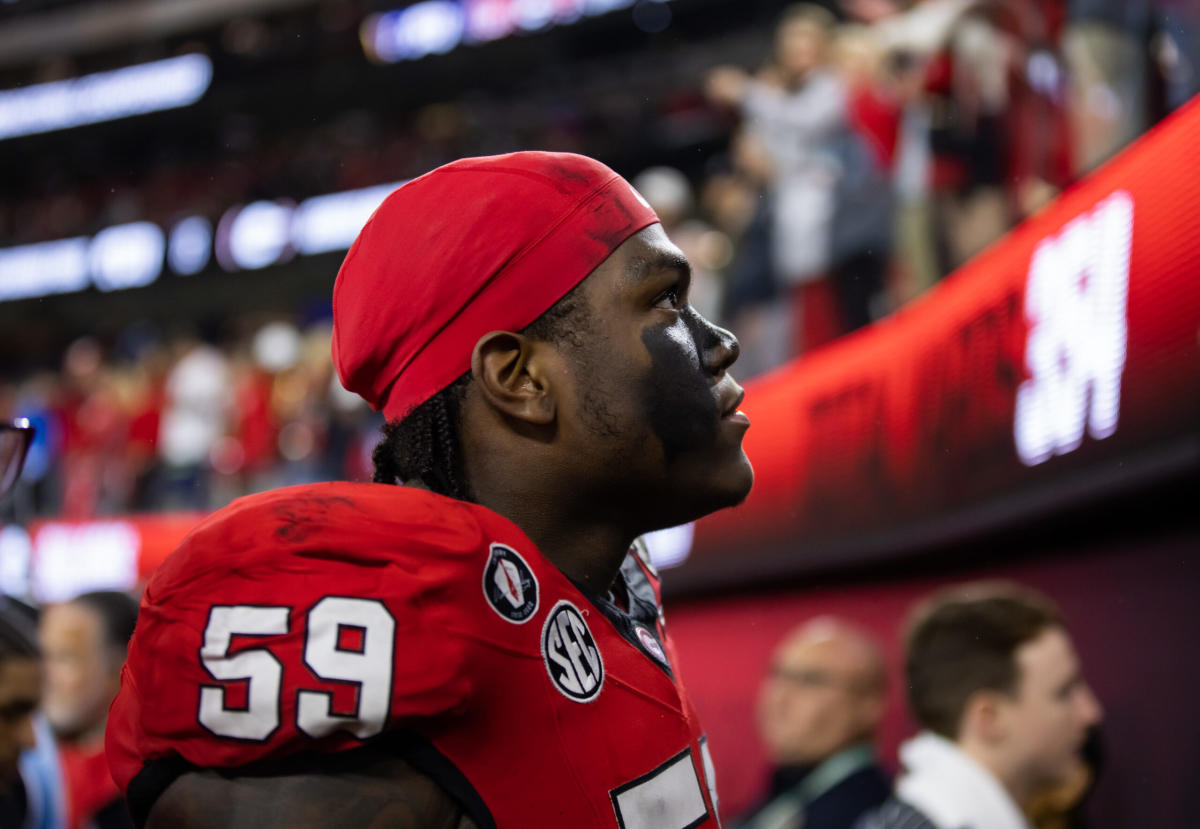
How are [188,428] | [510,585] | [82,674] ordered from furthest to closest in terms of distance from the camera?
[188,428], [82,674], [510,585]

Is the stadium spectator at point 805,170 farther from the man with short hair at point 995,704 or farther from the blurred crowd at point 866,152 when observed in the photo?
the man with short hair at point 995,704

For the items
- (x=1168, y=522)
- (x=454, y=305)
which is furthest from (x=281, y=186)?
(x=454, y=305)

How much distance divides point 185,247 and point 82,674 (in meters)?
11.3

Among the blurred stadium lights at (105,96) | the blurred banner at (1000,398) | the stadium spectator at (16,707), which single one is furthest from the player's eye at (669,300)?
the blurred stadium lights at (105,96)

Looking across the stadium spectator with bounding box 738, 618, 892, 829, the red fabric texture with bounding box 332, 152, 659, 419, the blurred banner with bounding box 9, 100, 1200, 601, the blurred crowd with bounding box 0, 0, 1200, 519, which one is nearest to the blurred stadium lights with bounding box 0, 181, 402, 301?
the blurred crowd with bounding box 0, 0, 1200, 519

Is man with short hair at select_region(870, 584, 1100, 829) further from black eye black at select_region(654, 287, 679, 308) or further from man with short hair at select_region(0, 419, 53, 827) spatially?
man with short hair at select_region(0, 419, 53, 827)

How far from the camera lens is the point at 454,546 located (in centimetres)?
92

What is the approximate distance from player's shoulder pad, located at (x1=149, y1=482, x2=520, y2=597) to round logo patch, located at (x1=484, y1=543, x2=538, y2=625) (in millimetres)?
25

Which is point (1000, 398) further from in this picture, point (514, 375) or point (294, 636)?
point (294, 636)

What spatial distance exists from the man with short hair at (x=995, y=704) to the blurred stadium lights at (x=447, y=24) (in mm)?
10265

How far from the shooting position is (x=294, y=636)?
855 millimetres

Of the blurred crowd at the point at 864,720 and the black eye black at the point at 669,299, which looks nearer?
the black eye black at the point at 669,299

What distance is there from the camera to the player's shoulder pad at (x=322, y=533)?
34.9 inches

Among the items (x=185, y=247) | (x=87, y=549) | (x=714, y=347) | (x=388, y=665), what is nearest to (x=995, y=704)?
(x=714, y=347)
